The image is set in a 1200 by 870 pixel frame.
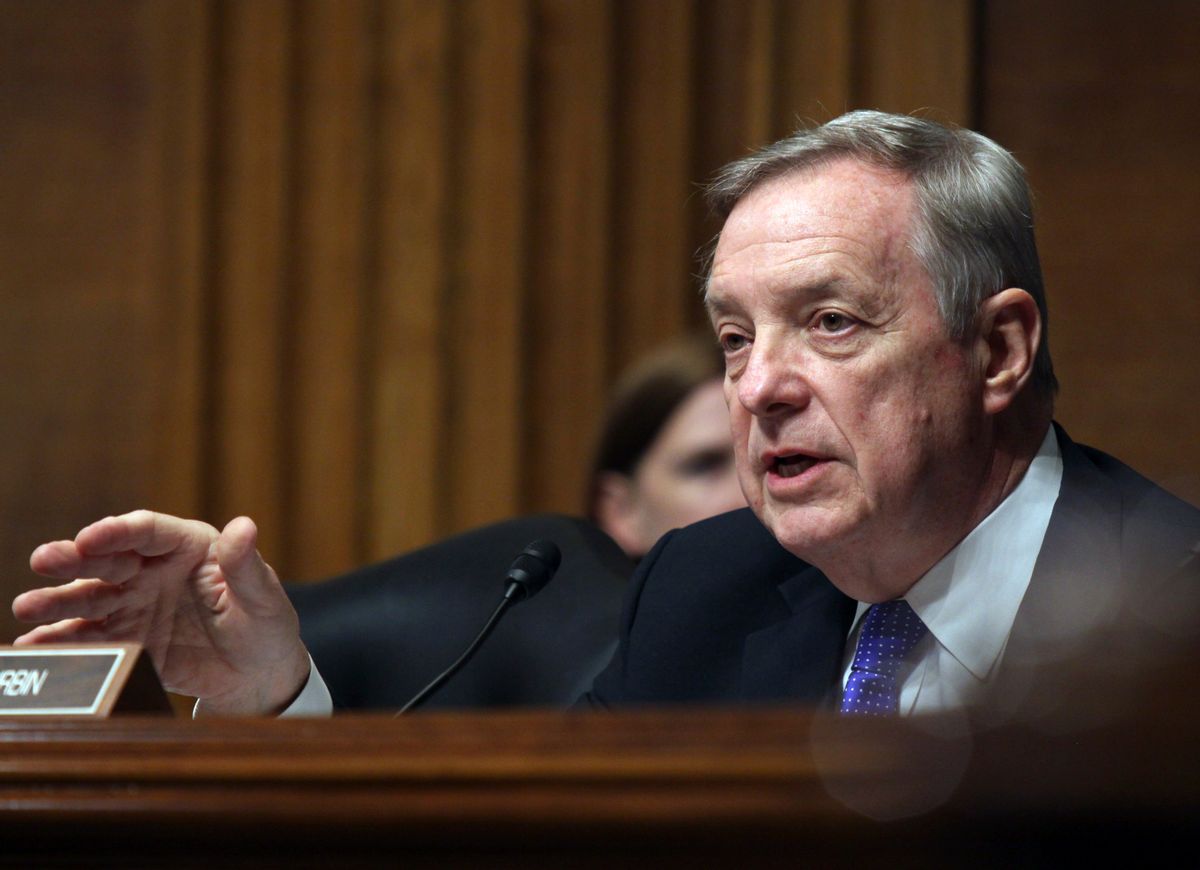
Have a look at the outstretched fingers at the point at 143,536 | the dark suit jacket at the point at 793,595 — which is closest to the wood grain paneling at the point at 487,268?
the dark suit jacket at the point at 793,595

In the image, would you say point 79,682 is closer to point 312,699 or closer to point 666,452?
point 312,699

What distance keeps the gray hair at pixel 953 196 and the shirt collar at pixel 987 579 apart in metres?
0.18

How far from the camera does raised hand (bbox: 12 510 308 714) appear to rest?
66.4 inches

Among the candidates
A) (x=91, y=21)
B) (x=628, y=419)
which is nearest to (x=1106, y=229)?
(x=628, y=419)

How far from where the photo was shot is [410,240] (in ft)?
12.3

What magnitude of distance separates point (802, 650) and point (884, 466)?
310mm

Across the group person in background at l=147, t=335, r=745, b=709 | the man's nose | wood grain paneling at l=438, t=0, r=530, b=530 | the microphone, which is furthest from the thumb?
wood grain paneling at l=438, t=0, r=530, b=530

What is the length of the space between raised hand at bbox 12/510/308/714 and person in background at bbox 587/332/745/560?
4.46ft

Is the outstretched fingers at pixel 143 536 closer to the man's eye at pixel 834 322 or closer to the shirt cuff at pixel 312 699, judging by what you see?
the shirt cuff at pixel 312 699

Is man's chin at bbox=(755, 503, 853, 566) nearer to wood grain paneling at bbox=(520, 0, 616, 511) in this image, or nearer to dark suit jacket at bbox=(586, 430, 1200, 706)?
dark suit jacket at bbox=(586, 430, 1200, 706)

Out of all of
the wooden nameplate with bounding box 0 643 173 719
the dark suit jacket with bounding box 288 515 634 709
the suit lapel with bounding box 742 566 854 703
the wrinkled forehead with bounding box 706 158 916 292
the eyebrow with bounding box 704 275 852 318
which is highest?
the wrinkled forehead with bounding box 706 158 916 292

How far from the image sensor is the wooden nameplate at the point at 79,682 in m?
1.22

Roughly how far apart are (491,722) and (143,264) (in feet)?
11.2

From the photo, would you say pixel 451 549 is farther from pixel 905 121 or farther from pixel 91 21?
pixel 91 21
